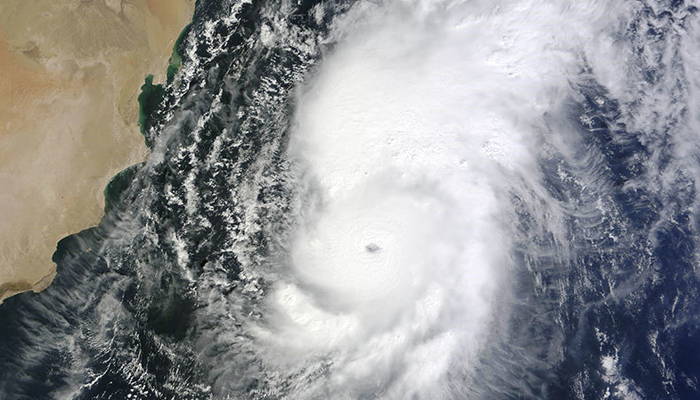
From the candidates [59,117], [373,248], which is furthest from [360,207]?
[59,117]

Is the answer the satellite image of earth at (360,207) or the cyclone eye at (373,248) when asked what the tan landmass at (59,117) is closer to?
the satellite image of earth at (360,207)

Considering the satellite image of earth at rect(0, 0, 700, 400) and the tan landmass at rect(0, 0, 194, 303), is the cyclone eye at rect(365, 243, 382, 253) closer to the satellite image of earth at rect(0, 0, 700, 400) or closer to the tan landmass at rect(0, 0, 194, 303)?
the satellite image of earth at rect(0, 0, 700, 400)

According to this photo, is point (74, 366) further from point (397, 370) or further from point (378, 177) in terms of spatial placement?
point (378, 177)

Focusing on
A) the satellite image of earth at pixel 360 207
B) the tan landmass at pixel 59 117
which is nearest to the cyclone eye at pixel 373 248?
the satellite image of earth at pixel 360 207

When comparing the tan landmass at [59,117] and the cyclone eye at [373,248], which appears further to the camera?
the tan landmass at [59,117]

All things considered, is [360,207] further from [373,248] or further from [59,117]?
[59,117]
